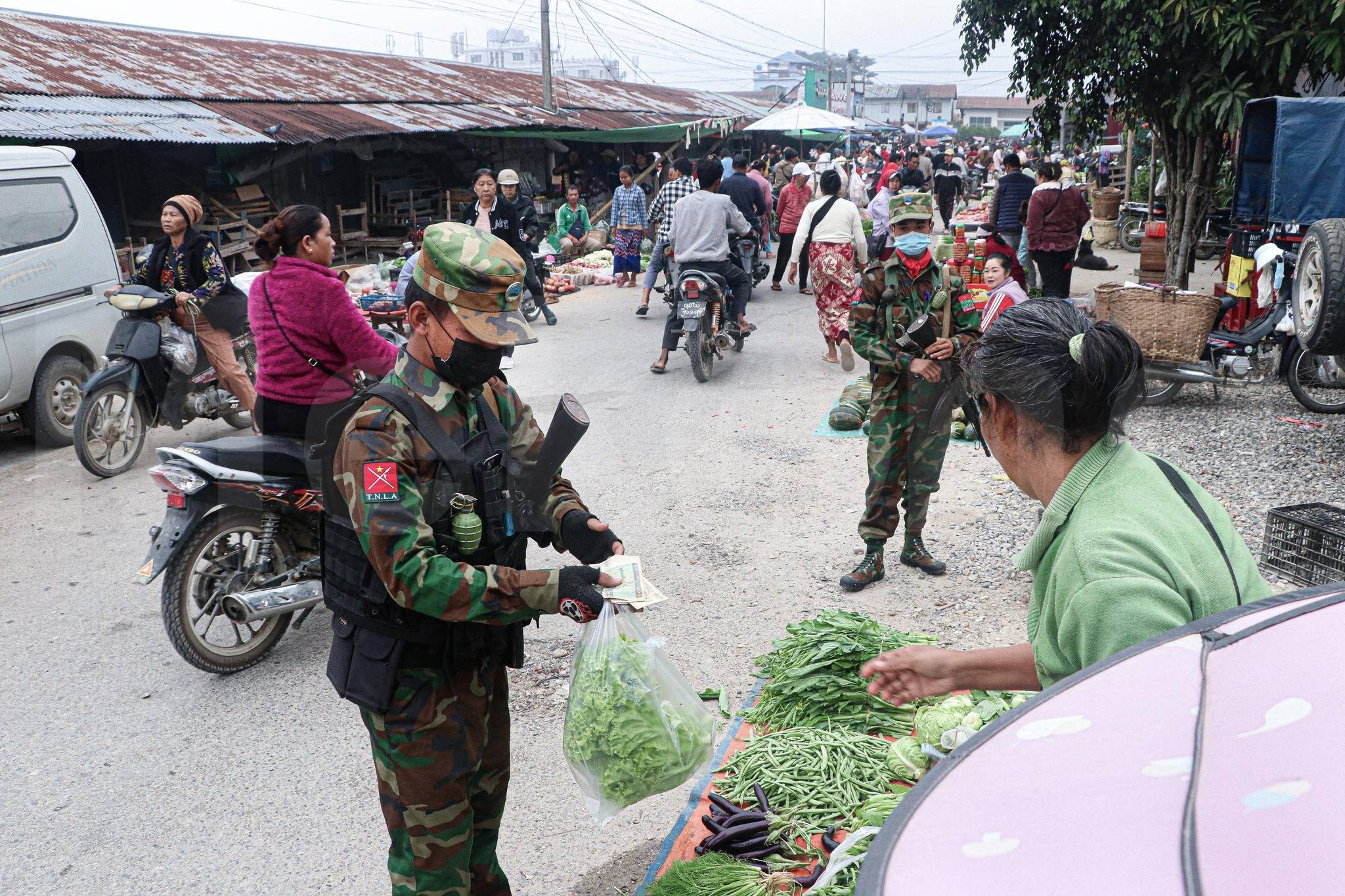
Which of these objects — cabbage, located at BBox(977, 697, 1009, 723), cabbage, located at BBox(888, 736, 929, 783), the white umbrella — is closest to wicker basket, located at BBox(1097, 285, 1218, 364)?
cabbage, located at BBox(977, 697, 1009, 723)

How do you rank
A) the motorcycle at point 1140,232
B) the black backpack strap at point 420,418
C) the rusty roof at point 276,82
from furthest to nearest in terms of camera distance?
the motorcycle at point 1140,232 < the rusty roof at point 276,82 < the black backpack strap at point 420,418

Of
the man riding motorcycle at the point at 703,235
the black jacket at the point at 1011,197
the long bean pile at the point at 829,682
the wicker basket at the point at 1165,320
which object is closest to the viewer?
the long bean pile at the point at 829,682

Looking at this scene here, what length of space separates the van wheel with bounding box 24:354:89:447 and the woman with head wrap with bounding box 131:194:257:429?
42.2 inches

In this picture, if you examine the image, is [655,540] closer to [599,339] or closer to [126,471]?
[126,471]

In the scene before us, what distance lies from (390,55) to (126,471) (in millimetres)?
19413

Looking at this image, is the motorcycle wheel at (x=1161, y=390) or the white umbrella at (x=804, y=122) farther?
the white umbrella at (x=804, y=122)

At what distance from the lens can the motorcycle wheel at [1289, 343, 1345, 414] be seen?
8367 mm

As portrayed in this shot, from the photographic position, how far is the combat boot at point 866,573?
548 cm

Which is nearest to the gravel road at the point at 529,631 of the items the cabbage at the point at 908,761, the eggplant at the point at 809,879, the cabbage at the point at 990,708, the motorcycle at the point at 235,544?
the motorcycle at the point at 235,544

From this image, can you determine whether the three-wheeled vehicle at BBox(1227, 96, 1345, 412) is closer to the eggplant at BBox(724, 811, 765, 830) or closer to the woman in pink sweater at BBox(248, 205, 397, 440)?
the eggplant at BBox(724, 811, 765, 830)

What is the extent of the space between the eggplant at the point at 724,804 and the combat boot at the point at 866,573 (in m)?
2.33

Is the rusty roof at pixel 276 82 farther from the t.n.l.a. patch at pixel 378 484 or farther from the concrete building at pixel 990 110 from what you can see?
the concrete building at pixel 990 110

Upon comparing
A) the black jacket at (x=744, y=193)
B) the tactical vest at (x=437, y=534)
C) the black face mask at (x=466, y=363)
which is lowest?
the tactical vest at (x=437, y=534)

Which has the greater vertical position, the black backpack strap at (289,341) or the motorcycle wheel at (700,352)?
the black backpack strap at (289,341)
